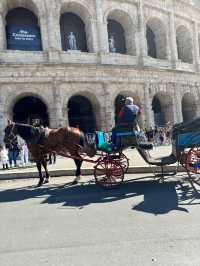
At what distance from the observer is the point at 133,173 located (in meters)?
8.50

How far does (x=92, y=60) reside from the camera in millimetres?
17375

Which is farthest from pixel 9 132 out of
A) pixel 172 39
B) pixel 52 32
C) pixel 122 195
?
pixel 172 39

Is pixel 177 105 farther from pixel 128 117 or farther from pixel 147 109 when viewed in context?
pixel 128 117

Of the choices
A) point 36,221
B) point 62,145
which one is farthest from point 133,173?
point 36,221

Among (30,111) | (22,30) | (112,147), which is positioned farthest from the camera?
(30,111)

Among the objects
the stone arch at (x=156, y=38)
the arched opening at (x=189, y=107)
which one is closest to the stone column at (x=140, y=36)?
the stone arch at (x=156, y=38)

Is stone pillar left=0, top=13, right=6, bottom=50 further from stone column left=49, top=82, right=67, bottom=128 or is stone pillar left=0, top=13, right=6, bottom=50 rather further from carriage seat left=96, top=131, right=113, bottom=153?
carriage seat left=96, top=131, right=113, bottom=153

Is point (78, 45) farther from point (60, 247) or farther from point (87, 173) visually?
point (60, 247)

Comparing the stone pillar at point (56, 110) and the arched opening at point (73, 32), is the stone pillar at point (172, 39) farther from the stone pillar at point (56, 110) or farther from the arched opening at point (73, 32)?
the stone pillar at point (56, 110)

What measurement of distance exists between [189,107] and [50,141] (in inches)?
692

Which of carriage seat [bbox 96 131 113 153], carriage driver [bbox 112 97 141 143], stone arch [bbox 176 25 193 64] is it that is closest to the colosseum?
stone arch [bbox 176 25 193 64]

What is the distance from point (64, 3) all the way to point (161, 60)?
25.7ft

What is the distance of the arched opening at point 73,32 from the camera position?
59.4ft

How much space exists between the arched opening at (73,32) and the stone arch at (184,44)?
8.53 meters
